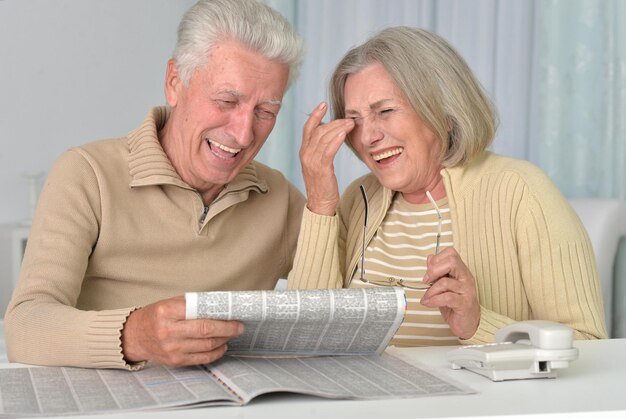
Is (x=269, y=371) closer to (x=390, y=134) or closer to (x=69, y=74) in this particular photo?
(x=390, y=134)

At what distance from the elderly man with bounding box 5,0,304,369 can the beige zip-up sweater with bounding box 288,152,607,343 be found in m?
0.14

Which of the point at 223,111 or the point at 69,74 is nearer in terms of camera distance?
the point at 223,111

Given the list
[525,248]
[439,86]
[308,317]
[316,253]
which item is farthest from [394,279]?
[308,317]

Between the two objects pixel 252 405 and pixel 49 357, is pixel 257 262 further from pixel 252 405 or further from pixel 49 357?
pixel 252 405

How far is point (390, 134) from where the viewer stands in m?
1.84

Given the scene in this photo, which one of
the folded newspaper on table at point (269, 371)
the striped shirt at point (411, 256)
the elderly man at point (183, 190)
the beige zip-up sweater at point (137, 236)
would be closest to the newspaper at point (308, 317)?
the folded newspaper on table at point (269, 371)

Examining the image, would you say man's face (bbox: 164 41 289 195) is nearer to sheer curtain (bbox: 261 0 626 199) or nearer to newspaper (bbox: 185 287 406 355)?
newspaper (bbox: 185 287 406 355)

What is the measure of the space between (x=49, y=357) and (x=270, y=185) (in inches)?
31.5

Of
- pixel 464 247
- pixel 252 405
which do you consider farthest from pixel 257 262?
pixel 252 405

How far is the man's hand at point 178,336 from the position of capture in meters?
1.15

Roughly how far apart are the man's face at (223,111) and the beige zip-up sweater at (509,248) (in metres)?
0.24

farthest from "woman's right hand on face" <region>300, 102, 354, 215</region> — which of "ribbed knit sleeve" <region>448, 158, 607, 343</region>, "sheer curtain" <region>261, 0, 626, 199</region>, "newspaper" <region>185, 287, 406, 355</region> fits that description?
"sheer curtain" <region>261, 0, 626, 199</region>

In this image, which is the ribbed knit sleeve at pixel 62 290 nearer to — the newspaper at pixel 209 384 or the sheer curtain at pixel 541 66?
the newspaper at pixel 209 384

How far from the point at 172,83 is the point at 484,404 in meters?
1.04
